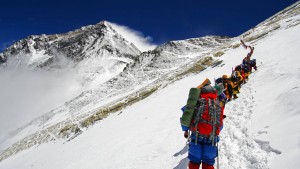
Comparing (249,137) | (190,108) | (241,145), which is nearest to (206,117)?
(190,108)

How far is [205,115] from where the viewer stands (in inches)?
285

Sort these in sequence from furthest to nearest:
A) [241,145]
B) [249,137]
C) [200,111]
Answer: [249,137] → [241,145] → [200,111]

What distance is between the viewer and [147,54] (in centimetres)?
18738

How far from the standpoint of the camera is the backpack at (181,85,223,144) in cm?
720

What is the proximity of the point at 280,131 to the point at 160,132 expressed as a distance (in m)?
7.03

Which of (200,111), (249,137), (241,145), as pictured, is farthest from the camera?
(249,137)

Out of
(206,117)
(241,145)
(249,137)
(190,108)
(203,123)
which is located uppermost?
(190,108)

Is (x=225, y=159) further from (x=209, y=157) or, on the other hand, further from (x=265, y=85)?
(x=265, y=85)

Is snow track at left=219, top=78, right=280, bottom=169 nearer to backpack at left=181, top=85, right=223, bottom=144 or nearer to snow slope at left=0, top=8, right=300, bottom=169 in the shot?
snow slope at left=0, top=8, right=300, bottom=169

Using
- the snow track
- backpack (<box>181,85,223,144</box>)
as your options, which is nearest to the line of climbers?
backpack (<box>181,85,223,144</box>)

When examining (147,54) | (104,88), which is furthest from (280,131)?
(147,54)

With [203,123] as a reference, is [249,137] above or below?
below

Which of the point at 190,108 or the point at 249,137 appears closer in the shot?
the point at 190,108

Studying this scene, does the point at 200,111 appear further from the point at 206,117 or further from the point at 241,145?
the point at 241,145
